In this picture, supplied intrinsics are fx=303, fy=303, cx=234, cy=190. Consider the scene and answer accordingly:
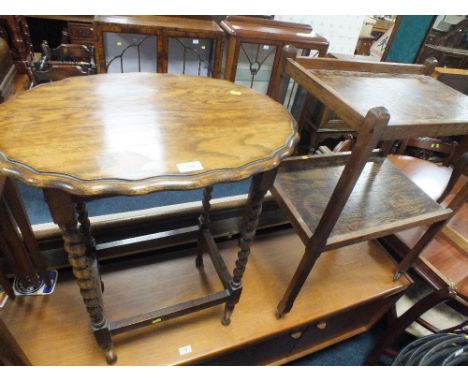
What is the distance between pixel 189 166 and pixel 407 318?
1.22 metres

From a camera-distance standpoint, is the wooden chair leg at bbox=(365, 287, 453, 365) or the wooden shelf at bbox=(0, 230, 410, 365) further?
the wooden chair leg at bbox=(365, 287, 453, 365)

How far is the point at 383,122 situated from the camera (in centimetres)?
61

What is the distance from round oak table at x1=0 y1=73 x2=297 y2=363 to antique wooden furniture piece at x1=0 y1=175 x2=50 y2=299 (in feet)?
0.54

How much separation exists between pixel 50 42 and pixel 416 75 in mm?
3665

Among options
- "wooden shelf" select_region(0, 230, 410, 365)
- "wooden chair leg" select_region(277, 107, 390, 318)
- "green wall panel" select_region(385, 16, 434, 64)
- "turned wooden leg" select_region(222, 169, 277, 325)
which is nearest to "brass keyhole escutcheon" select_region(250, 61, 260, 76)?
"wooden shelf" select_region(0, 230, 410, 365)

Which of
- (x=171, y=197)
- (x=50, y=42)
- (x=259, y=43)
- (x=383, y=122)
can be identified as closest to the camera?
(x=383, y=122)

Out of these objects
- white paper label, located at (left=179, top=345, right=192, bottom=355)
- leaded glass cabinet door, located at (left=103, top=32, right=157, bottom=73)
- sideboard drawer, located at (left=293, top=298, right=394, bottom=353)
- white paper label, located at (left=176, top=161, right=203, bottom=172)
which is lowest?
sideboard drawer, located at (left=293, top=298, right=394, bottom=353)

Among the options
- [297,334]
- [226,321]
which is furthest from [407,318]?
[226,321]

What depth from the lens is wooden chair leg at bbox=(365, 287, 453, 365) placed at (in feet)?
3.76

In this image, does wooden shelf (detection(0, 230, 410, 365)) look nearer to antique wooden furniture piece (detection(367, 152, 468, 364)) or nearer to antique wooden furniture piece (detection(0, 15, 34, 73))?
antique wooden furniture piece (detection(367, 152, 468, 364))

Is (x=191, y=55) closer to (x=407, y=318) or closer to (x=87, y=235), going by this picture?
(x=87, y=235)

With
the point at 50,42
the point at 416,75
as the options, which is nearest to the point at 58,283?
the point at 416,75

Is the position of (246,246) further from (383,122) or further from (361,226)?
(383,122)

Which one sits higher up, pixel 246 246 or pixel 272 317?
pixel 246 246
